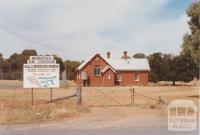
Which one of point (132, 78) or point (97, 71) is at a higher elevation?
point (97, 71)

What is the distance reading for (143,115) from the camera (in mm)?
22594

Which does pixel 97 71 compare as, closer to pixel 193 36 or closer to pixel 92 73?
pixel 92 73

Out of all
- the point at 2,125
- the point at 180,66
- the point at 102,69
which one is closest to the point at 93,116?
the point at 2,125

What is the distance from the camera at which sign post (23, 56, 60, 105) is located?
1148 inches

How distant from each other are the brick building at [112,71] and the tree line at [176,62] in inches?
176

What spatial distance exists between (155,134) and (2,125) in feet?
21.2

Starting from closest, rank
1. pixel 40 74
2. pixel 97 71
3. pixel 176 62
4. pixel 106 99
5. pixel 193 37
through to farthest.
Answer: pixel 40 74 < pixel 106 99 < pixel 193 37 < pixel 97 71 < pixel 176 62

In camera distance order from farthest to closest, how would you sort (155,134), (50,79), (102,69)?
1. (102,69)
2. (50,79)
3. (155,134)

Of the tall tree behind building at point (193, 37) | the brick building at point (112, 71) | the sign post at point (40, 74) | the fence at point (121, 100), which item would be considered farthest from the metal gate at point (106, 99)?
the brick building at point (112, 71)

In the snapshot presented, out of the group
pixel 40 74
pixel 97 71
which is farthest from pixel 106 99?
pixel 97 71

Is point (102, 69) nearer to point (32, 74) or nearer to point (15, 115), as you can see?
point (32, 74)

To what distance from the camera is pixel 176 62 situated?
8112 cm

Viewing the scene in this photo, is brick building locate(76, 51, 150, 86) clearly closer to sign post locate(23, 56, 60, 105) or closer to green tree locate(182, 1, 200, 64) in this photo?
green tree locate(182, 1, 200, 64)

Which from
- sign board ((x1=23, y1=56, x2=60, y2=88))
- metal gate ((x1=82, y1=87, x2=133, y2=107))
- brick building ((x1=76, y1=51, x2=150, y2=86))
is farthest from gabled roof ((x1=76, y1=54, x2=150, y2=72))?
sign board ((x1=23, y1=56, x2=60, y2=88))
